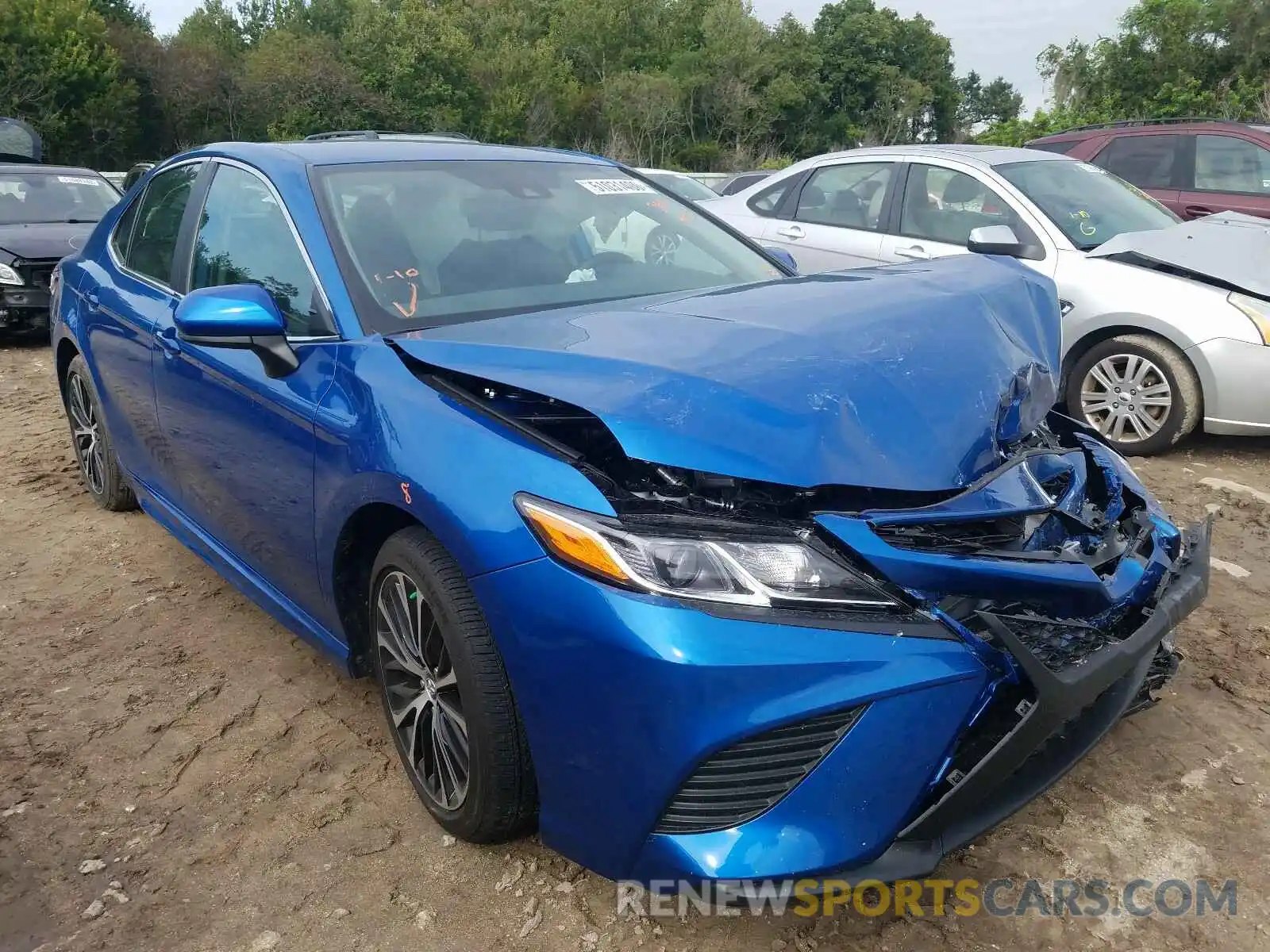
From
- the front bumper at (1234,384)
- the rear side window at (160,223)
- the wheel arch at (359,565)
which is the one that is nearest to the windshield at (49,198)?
the rear side window at (160,223)

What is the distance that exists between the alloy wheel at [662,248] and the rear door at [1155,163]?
266 inches

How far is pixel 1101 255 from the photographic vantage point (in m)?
5.43

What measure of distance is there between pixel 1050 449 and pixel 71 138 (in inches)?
1386

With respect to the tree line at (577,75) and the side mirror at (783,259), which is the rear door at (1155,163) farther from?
the tree line at (577,75)

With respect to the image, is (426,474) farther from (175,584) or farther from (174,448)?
(175,584)

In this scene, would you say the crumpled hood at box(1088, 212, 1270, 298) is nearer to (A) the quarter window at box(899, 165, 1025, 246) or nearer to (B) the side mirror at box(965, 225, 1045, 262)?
(A) the quarter window at box(899, 165, 1025, 246)

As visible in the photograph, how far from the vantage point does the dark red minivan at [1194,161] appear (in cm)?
818

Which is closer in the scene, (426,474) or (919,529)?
(919,529)

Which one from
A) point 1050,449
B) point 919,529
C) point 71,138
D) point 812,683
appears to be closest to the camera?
point 812,683

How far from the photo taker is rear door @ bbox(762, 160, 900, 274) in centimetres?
635

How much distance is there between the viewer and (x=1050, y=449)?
2387mm

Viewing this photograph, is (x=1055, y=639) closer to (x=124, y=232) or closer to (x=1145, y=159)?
(x=124, y=232)

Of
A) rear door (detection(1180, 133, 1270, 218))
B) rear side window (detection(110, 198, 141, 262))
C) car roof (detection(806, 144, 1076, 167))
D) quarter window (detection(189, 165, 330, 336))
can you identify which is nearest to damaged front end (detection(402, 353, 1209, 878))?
Result: quarter window (detection(189, 165, 330, 336))

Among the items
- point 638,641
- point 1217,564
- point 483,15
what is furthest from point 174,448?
point 483,15
